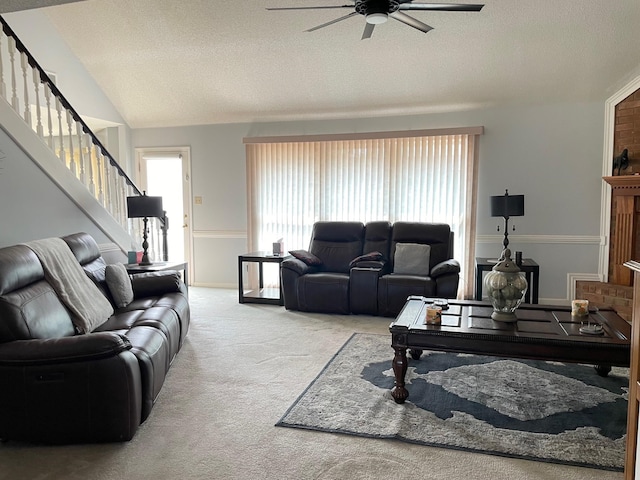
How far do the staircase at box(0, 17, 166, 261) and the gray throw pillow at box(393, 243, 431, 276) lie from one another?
2.93 m

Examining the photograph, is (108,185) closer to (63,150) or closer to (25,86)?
(63,150)

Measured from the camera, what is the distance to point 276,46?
200 inches

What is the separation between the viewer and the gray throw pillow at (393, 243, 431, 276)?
5219mm

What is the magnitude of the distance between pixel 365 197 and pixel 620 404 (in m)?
3.81

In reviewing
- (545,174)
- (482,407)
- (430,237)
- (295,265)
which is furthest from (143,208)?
(545,174)

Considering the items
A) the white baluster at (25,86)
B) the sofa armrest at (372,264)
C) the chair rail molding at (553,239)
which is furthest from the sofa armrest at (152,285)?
the chair rail molding at (553,239)

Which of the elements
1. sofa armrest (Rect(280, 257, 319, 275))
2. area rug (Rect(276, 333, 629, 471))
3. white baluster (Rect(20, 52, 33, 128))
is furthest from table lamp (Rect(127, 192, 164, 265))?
area rug (Rect(276, 333, 629, 471))

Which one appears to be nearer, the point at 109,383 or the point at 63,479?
the point at 63,479

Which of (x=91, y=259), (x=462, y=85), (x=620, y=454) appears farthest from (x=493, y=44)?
(x=91, y=259)

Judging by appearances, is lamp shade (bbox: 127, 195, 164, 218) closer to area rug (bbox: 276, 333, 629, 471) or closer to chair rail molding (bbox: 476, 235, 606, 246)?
area rug (bbox: 276, 333, 629, 471)

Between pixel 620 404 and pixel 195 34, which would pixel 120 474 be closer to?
pixel 620 404

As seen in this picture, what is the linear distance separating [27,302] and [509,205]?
428 cm

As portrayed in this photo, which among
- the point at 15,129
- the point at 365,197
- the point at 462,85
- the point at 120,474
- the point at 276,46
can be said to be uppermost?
the point at 276,46

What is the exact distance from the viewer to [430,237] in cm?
538
